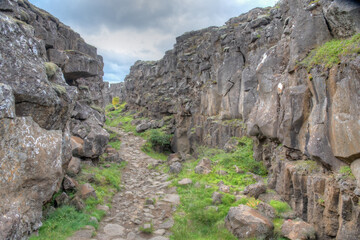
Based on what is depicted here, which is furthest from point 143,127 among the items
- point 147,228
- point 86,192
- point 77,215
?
point 147,228

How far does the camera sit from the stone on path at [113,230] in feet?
26.1

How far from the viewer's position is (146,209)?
1000 cm

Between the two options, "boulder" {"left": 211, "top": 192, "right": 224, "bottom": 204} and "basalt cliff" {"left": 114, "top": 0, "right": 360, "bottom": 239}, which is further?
"boulder" {"left": 211, "top": 192, "right": 224, "bottom": 204}

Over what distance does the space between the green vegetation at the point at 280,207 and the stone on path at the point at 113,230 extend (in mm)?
5341

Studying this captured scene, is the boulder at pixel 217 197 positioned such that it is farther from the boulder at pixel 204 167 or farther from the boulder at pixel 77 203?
the boulder at pixel 77 203

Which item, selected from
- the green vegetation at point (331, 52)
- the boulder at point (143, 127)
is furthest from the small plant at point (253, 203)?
the boulder at point (143, 127)

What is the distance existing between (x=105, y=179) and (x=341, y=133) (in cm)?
1079

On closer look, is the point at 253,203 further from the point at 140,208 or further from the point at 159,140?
the point at 159,140

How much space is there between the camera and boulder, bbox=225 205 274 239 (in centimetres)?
689

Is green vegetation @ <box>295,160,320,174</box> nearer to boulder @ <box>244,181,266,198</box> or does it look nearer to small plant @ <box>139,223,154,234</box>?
boulder @ <box>244,181,266,198</box>

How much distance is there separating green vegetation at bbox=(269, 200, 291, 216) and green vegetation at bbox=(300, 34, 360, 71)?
483 centimetres

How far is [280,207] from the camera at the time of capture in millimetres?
8250

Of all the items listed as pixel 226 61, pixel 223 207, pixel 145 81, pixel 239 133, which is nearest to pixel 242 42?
pixel 226 61

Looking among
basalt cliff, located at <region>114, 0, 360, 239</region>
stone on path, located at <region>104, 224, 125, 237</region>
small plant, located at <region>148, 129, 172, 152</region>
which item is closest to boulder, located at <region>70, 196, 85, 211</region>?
stone on path, located at <region>104, 224, 125, 237</region>
